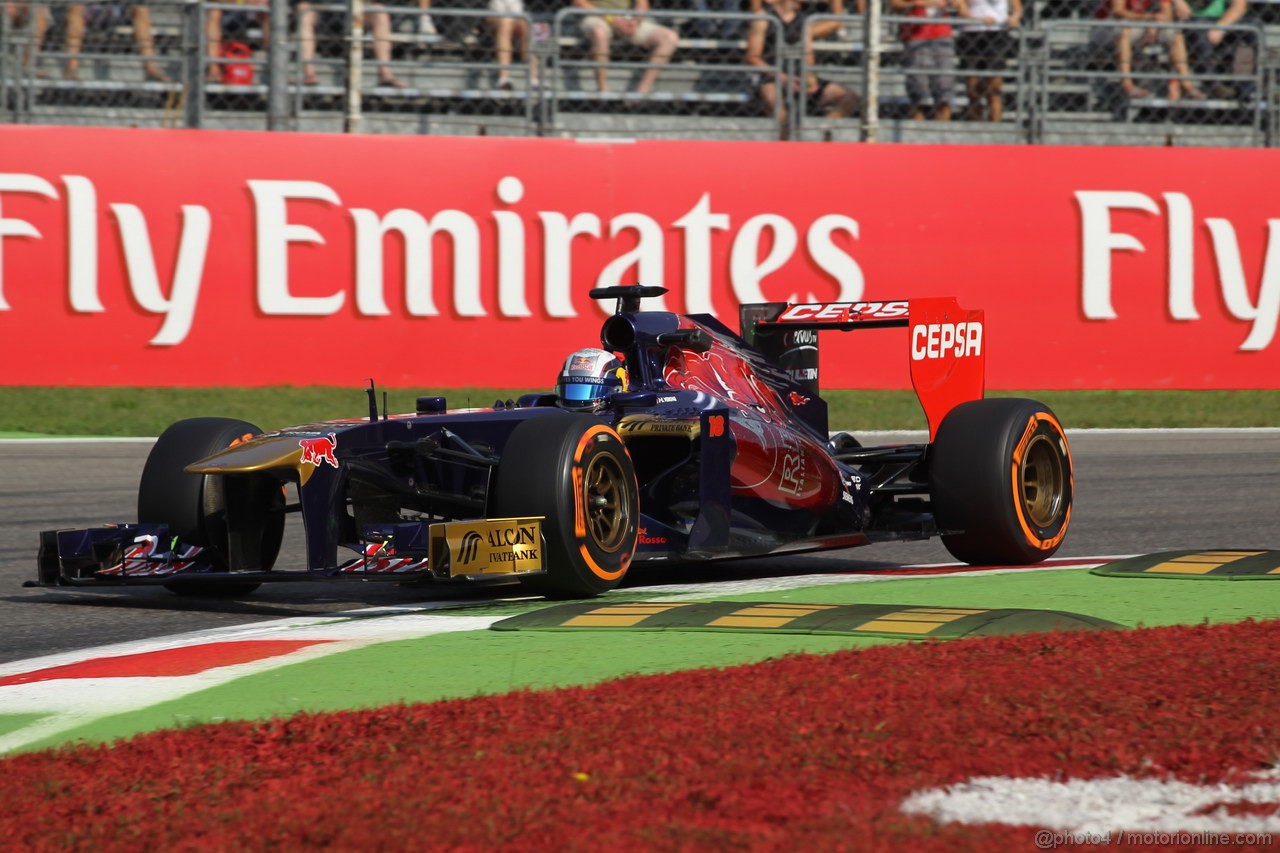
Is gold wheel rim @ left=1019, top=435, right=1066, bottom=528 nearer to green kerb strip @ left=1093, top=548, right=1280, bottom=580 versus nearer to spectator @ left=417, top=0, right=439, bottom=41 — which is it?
green kerb strip @ left=1093, top=548, right=1280, bottom=580

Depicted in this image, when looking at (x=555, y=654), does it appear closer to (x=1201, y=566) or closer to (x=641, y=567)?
(x=641, y=567)

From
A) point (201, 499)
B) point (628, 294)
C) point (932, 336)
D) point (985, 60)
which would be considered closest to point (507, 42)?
point (985, 60)

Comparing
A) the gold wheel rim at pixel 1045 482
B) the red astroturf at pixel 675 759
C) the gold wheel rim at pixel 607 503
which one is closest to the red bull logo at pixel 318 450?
the gold wheel rim at pixel 607 503

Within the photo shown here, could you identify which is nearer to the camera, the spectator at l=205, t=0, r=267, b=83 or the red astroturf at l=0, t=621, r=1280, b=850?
the red astroturf at l=0, t=621, r=1280, b=850

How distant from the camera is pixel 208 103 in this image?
14.2 metres

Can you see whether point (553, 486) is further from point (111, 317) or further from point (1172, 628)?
point (111, 317)

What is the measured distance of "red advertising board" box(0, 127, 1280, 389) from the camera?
1312 cm

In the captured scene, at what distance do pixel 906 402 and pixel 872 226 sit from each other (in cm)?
138

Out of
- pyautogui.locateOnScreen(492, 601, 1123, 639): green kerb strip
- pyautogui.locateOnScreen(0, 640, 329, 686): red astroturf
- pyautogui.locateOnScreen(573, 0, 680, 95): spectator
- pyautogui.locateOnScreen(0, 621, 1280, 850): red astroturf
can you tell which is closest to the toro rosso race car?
pyautogui.locateOnScreen(492, 601, 1123, 639): green kerb strip

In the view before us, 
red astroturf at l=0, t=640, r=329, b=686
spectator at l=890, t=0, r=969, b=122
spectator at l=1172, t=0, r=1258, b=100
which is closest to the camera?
red astroturf at l=0, t=640, r=329, b=686

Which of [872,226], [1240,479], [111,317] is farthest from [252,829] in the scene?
[872,226]

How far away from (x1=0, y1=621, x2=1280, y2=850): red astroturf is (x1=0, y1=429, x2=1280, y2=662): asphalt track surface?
2.17m

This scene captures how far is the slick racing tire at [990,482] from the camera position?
750 cm

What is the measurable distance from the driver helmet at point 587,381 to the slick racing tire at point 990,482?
1457 mm
